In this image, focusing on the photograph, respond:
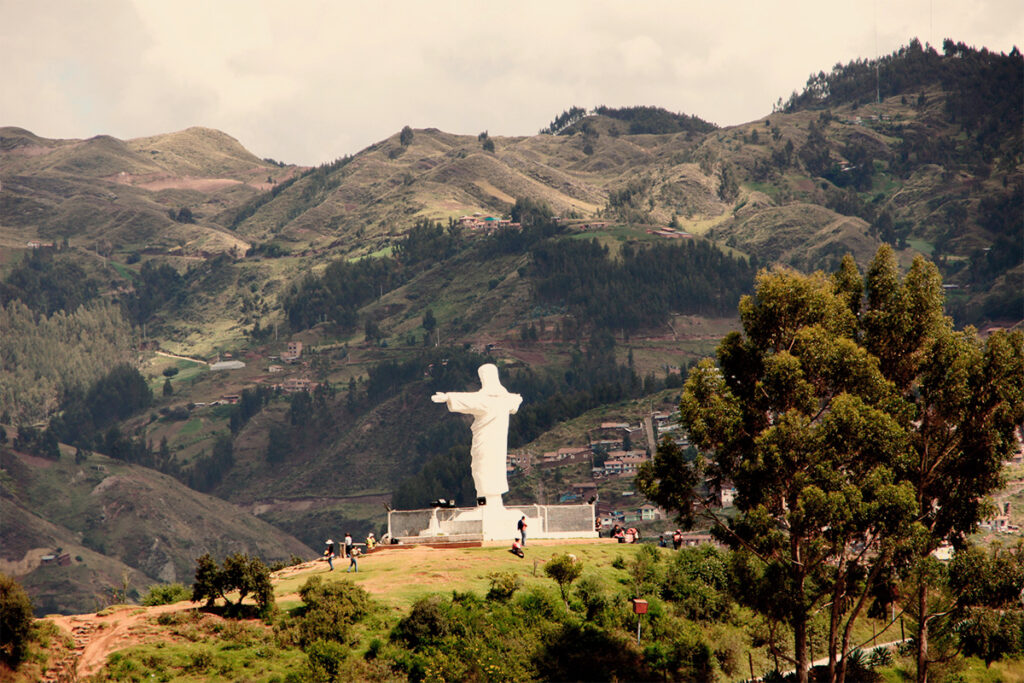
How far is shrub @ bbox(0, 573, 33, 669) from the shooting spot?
3052 centimetres

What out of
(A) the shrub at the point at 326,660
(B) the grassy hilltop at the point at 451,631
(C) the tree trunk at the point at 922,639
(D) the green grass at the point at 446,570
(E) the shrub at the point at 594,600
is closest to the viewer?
(A) the shrub at the point at 326,660

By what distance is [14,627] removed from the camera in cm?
3070

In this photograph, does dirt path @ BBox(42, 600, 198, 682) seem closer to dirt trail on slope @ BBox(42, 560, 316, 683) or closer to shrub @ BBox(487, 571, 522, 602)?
dirt trail on slope @ BBox(42, 560, 316, 683)

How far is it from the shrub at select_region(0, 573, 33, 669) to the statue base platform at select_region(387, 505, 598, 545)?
1481 cm

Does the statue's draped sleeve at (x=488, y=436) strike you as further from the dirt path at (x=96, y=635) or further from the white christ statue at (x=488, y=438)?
the dirt path at (x=96, y=635)

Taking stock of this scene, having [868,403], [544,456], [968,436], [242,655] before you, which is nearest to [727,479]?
[868,403]

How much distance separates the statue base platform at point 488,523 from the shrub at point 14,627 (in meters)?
14.8

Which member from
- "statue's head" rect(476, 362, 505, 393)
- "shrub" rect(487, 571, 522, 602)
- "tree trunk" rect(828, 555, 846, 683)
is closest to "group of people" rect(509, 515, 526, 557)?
"shrub" rect(487, 571, 522, 602)

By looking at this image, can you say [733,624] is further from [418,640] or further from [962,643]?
[418,640]

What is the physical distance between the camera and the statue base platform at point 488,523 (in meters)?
43.1

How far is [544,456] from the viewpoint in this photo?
6176 inches

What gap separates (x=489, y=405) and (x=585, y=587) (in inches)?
359

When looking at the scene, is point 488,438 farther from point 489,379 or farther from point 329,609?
point 329,609

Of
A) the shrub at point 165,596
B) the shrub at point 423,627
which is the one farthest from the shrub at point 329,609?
the shrub at point 165,596
